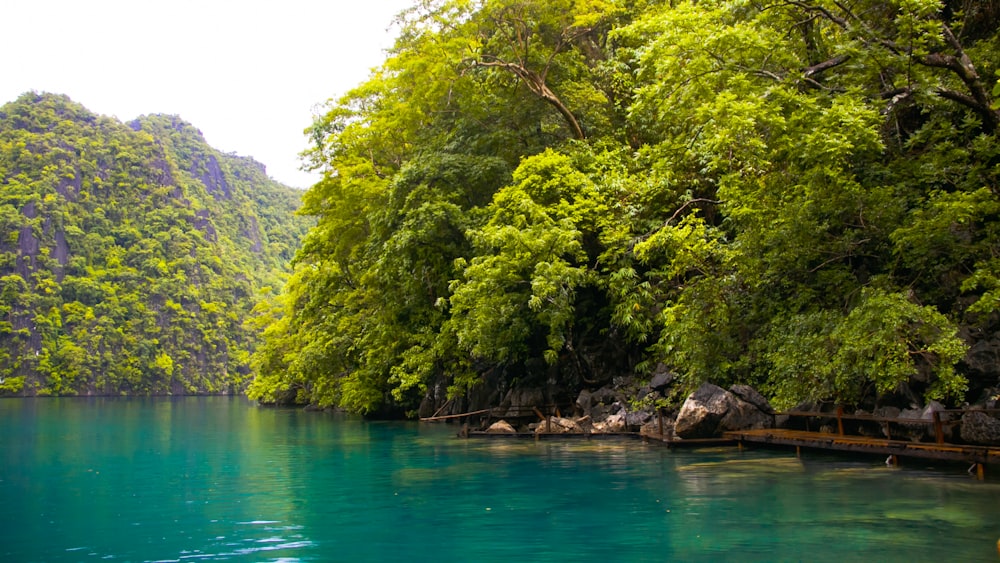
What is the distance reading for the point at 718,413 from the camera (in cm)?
1784

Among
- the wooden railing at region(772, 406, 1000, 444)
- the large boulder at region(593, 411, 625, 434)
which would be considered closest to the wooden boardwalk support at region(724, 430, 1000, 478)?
the wooden railing at region(772, 406, 1000, 444)

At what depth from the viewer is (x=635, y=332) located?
22.7 m

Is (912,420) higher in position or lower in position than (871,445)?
higher

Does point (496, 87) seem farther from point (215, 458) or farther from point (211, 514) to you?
point (211, 514)

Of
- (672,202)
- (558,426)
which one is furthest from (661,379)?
(672,202)

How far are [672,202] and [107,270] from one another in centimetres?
10208

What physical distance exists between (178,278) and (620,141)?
315 feet

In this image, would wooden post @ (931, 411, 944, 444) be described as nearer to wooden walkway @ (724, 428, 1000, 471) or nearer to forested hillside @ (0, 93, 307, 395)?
wooden walkway @ (724, 428, 1000, 471)

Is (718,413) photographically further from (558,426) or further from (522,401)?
(522,401)

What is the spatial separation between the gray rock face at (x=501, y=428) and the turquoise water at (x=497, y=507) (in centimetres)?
493

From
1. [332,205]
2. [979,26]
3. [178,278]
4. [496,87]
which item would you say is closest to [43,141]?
[178,278]

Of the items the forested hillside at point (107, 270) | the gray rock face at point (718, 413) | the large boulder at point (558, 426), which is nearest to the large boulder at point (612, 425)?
the large boulder at point (558, 426)

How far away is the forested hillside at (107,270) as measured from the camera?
309ft

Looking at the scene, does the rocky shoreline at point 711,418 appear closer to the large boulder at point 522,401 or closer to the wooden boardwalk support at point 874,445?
the large boulder at point 522,401
